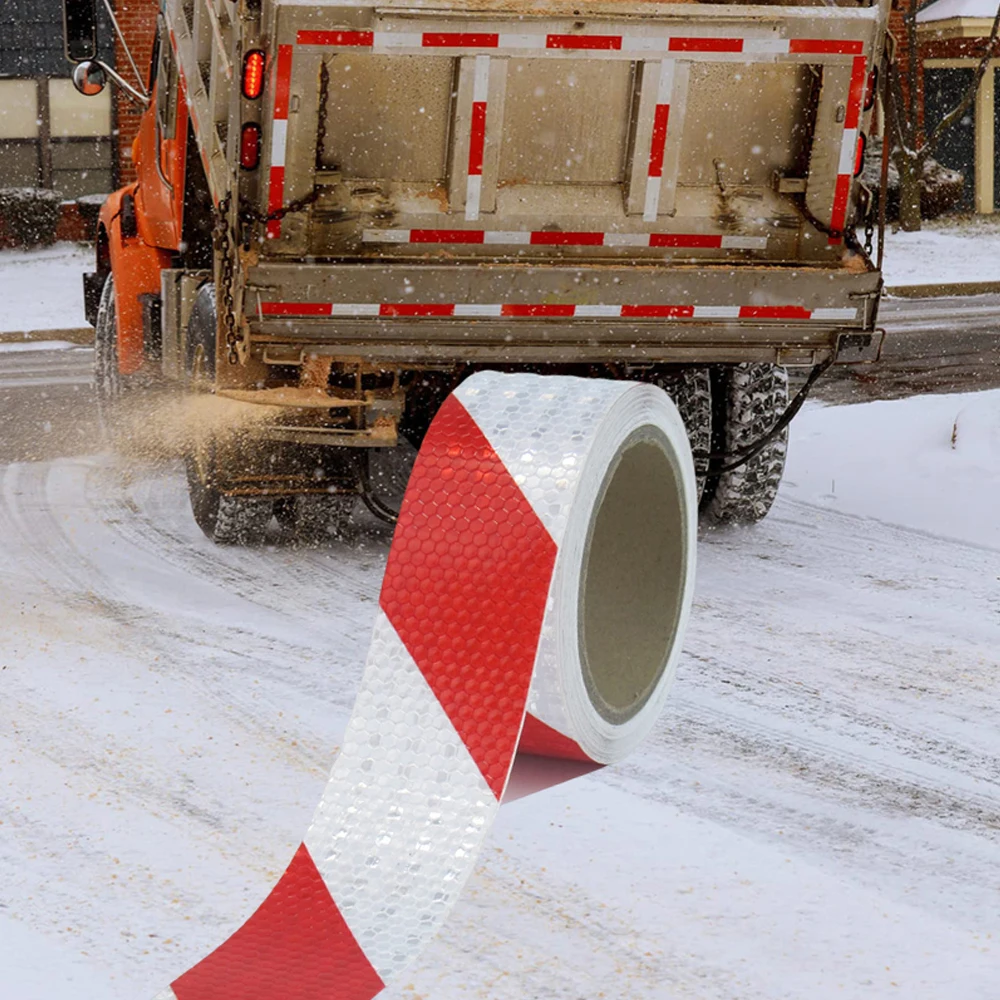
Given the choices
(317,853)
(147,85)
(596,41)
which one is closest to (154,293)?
(147,85)

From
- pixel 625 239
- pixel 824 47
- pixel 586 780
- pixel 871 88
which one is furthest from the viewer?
pixel 871 88

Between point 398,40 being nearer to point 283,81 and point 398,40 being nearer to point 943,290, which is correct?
point 283,81

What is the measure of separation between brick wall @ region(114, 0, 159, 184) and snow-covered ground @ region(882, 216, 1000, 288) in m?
8.85

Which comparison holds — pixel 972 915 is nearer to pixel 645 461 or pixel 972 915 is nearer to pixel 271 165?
pixel 645 461

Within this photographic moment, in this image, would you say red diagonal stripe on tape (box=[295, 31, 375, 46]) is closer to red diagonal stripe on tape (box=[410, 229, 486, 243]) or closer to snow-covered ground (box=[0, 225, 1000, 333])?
red diagonal stripe on tape (box=[410, 229, 486, 243])

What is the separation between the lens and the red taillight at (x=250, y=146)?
6.37 meters

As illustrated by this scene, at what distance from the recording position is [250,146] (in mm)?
6395

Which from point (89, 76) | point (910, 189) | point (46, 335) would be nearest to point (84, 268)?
point (46, 335)

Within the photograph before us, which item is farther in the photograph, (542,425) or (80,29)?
(80,29)

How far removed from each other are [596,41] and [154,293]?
3.34 metres

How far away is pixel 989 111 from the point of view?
86.5 ft

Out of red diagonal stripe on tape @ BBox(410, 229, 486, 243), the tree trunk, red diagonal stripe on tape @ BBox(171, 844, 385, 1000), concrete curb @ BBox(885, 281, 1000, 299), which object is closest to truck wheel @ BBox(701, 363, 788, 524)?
red diagonal stripe on tape @ BBox(410, 229, 486, 243)

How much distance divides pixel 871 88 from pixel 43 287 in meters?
13.3

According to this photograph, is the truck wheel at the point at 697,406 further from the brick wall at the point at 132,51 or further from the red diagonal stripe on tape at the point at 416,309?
the brick wall at the point at 132,51
